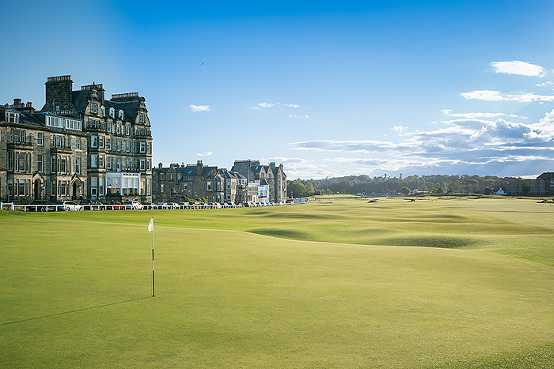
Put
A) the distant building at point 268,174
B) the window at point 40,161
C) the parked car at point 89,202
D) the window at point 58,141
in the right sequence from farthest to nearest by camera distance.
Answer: the distant building at point 268,174
the parked car at point 89,202
the window at point 58,141
the window at point 40,161

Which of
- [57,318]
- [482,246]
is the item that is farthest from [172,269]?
[482,246]

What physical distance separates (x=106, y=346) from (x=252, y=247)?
1829 cm

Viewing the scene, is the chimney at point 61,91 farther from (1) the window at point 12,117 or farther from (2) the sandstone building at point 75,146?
(1) the window at point 12,117

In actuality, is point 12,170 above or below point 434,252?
above

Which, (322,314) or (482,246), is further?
(482,246)

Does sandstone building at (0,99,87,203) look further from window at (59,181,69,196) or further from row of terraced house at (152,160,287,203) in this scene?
row of terraced house at (152,160,287,203)

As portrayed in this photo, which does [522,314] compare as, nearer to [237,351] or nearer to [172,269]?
[237,351]

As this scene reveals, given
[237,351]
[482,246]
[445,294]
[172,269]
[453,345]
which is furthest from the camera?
[482,246]

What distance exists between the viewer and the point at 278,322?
12586 millimetres

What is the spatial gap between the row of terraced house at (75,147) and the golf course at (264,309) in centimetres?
5150

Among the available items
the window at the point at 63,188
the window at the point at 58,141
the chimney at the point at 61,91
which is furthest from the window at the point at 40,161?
the chimney at the point at 61,91

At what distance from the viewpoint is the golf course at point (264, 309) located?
10.3 meters

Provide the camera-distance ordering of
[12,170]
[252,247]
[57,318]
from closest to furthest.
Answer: [57,318] < [252,247] < [12,170]

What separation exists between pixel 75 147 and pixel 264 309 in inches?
3105
